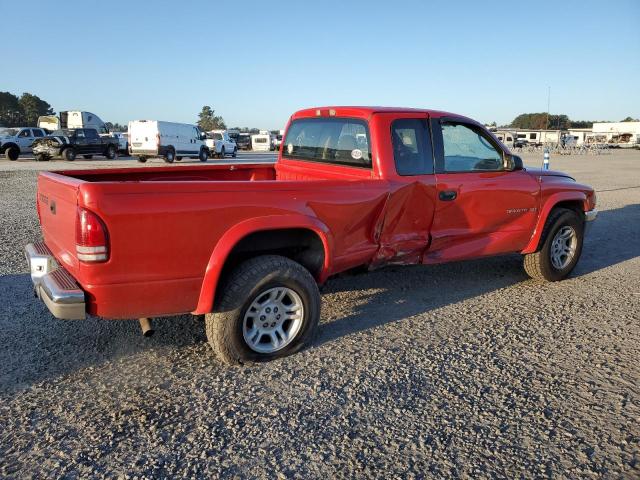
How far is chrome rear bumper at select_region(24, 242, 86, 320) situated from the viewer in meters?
2.99

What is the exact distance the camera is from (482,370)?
3.61 meters

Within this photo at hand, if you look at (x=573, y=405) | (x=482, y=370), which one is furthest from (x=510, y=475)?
(x=482, y=370)

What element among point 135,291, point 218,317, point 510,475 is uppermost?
point 135,291

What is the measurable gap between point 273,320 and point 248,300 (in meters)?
0.32

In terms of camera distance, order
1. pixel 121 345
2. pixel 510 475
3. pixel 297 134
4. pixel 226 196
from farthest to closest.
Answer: pixel 297 134 → pixel 121 345 → pixel 226 196 → pixel 510 475

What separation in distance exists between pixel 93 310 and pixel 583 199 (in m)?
5.24

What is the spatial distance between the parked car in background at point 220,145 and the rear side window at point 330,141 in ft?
92.1

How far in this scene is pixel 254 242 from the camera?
3.67m

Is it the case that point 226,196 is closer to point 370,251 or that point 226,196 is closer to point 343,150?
point 370,251

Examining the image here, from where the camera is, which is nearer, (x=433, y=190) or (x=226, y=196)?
(x=226, y=196)

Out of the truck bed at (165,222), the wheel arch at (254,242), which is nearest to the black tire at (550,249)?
the truck bed at (165,222)

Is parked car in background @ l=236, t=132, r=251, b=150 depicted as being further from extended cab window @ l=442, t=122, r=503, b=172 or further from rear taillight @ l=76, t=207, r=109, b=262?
rear taillight @ l=76, t=207, r=109, b=262

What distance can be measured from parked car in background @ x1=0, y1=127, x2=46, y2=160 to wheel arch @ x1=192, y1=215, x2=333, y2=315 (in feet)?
92.6

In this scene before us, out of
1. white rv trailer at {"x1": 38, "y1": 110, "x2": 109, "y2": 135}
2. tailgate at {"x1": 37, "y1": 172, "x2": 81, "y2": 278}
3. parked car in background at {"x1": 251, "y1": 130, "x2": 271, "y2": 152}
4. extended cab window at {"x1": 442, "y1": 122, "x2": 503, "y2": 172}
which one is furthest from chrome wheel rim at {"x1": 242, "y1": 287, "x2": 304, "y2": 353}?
parked car in background at {"x1": 251, "y1": 130, "x2": 271, "y2": 152}
